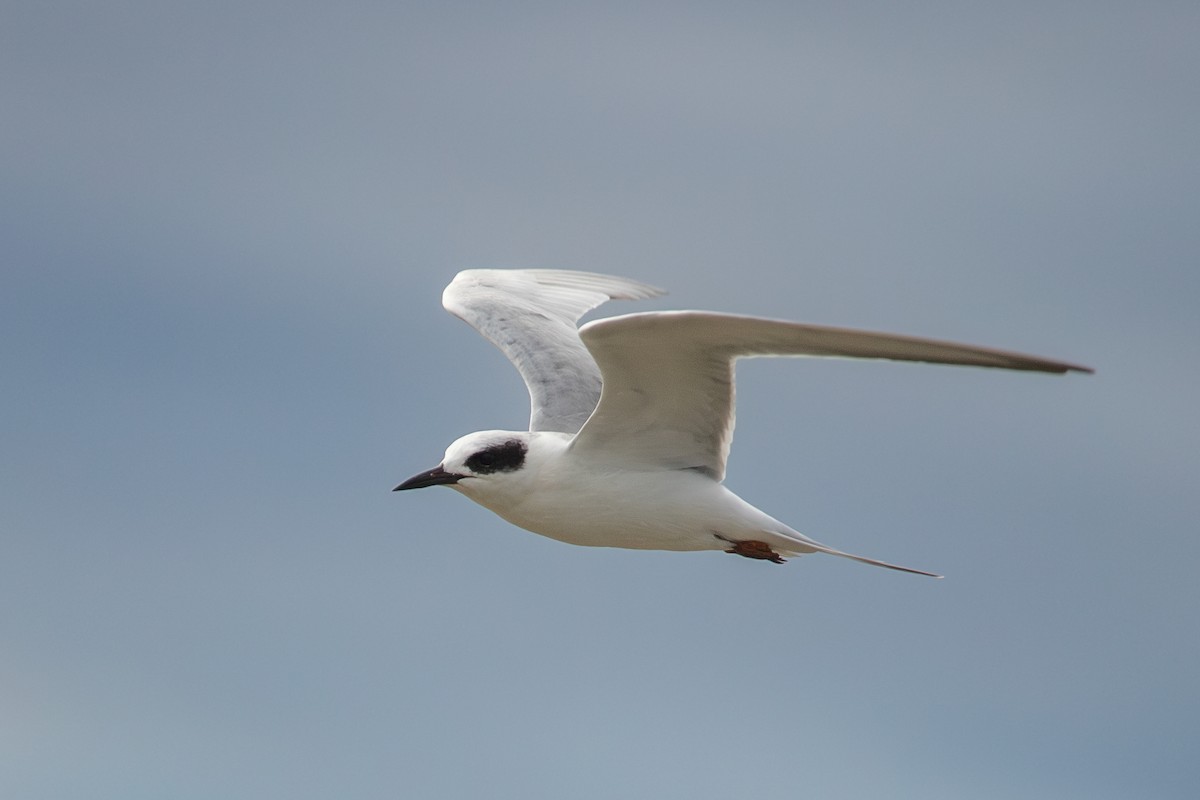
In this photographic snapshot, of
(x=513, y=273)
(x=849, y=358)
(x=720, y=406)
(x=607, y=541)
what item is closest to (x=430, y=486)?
(x=607, y=541)

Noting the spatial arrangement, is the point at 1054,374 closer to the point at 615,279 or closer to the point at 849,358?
the point at 849,358

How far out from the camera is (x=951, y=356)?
825 cm

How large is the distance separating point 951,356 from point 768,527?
12.5 feet

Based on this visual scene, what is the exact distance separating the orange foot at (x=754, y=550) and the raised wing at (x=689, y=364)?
588 mm

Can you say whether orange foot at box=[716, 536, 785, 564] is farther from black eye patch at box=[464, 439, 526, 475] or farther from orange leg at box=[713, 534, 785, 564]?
black eye patch at box=[464, 439, 526, 475]

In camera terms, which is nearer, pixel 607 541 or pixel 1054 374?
pixel 1054 374

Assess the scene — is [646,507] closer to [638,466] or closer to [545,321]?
[638,466]

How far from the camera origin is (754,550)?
1221cm

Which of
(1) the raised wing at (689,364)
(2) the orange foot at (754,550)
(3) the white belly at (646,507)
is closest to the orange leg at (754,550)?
(2) the orange foot at (754,550)

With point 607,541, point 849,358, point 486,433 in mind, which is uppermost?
point 849,358

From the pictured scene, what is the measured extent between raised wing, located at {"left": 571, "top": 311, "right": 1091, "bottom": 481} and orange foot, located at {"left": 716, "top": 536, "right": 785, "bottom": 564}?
59cm

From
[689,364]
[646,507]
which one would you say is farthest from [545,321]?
[689,364]

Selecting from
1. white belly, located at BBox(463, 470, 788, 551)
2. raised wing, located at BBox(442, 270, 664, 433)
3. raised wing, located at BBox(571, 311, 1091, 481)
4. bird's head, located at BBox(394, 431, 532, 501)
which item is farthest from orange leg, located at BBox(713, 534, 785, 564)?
raised wing, located at BBox(442, 270, 664, 433)

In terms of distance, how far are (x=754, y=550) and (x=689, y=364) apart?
210 centimetres
